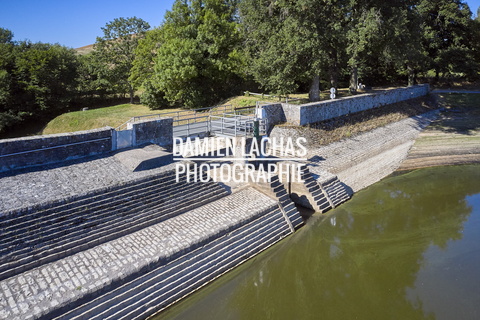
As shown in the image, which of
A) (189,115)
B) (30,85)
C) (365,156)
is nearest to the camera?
(365,156)

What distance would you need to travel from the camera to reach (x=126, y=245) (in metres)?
7.48

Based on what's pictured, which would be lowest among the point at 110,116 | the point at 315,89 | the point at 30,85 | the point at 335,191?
the point at 335,191

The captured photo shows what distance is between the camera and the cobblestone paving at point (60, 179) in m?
Answer: 7.53

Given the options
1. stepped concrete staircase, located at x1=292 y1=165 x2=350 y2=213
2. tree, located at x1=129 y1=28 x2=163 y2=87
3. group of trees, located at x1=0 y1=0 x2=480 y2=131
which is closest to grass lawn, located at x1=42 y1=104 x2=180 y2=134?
group of trees, located at x1=0 y1=0 x2=480 y2=131

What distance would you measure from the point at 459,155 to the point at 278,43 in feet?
35.1

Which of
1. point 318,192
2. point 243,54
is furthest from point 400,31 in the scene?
point 318,192

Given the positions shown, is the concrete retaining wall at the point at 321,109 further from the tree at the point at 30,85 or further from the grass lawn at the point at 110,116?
the tree at the point at 30,85

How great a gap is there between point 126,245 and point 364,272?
5.72 metres

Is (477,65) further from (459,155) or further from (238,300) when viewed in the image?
(238,300)

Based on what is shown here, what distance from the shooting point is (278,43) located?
672 inches

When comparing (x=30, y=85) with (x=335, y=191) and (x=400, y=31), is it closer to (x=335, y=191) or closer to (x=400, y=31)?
(x=335, y=191)

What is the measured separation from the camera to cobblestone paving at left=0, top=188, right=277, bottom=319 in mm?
5754

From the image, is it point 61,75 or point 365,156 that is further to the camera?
point 61,75

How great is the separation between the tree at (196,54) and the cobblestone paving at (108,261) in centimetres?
1400
